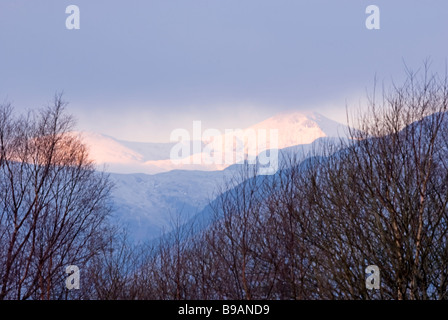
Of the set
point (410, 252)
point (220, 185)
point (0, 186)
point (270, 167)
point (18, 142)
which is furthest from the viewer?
point (0, 186)

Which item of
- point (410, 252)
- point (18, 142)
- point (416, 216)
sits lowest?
point (410, 252)

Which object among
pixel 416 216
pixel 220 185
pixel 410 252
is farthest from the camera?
pixel 220 185
